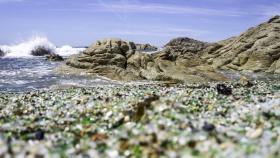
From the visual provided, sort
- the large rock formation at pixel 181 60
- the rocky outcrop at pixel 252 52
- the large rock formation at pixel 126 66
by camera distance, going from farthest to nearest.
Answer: the rocky outcrop at pixel 252 52 < the large rock formation at pixel 181 60 < the large rock formation at pixel 126 66

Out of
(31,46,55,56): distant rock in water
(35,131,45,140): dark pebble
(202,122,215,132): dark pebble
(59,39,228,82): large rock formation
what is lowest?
(31,46,55,56): distant rock in water

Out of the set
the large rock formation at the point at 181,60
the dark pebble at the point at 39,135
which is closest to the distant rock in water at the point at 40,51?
the large rock formation at the point at 181,60

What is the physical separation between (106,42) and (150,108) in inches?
1451

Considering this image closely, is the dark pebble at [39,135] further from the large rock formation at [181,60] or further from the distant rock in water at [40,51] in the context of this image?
the distant rock in water at [40,51]

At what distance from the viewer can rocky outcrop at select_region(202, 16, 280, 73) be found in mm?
53875

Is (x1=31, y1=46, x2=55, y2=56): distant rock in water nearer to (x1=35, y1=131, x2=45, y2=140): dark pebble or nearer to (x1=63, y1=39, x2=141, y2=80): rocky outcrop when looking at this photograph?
(x1=63, y1=39, x2=141, y2=80): rocky outcrop

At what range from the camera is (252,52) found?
57.0 metres

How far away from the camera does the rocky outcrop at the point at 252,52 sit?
53.9m

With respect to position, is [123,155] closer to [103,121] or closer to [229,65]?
[103,121]

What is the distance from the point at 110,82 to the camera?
3344 centimetres

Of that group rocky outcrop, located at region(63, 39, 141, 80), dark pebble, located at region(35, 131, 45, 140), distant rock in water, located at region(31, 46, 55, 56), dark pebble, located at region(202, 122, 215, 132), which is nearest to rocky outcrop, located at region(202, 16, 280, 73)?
rocky outcrop, located at region(63, 39, 141, 80)

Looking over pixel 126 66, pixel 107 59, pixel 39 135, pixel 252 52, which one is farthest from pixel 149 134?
pixel 252 52

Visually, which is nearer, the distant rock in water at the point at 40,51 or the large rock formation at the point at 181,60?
the large rock formation at the point at 181,60

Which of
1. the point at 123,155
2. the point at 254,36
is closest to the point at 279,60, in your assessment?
the point at 254,36
